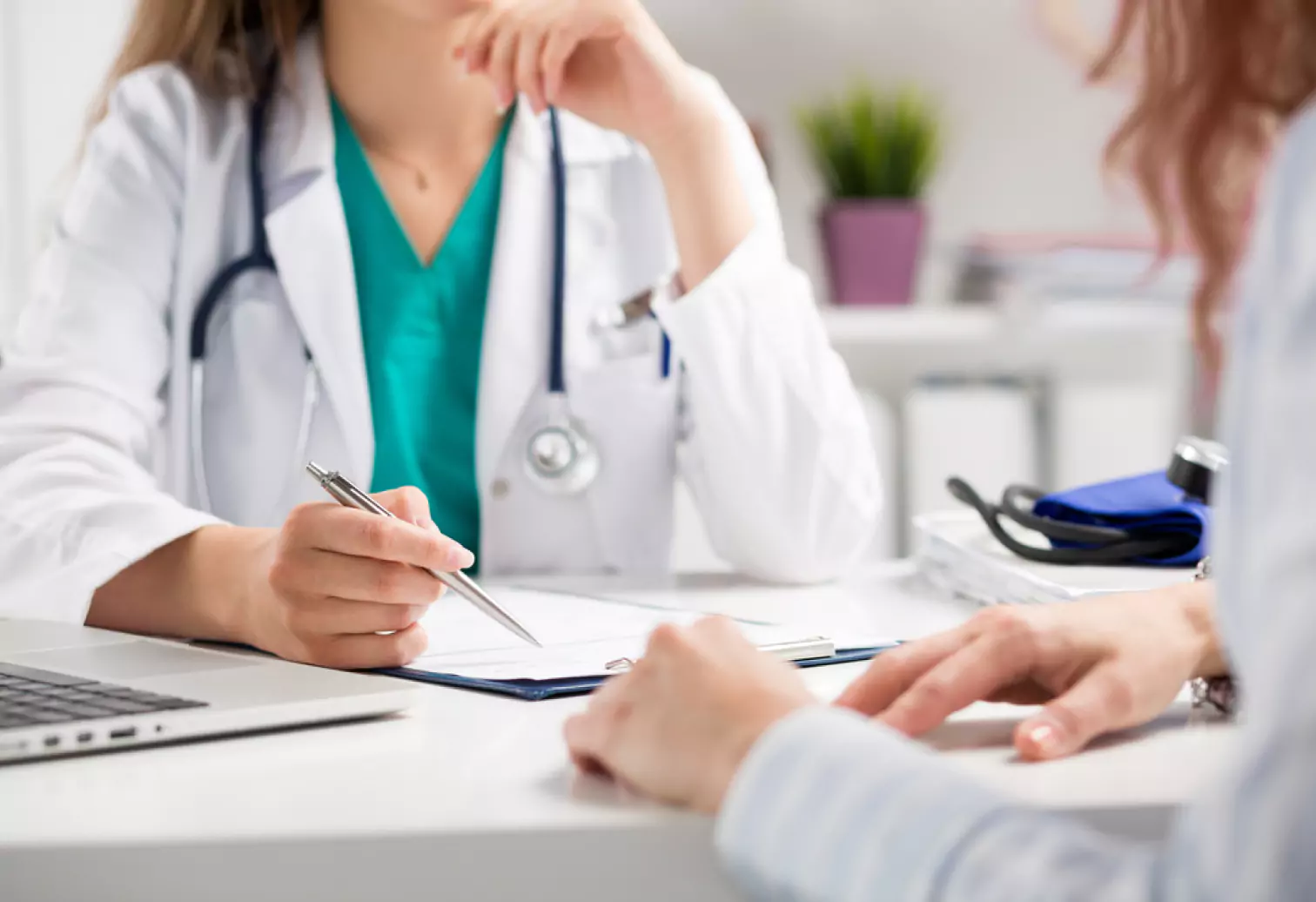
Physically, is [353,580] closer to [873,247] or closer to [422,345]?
[422,345]

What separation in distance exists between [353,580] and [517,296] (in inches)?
24.2

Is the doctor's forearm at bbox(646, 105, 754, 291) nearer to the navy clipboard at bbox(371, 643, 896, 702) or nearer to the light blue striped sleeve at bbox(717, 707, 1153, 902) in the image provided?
the navy clipboard at bbox(371, 643, 896, 702)

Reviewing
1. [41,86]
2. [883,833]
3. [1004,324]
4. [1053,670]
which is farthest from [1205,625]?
[41,86]

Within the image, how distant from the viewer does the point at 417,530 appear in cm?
74

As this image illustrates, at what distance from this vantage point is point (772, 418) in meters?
1.18

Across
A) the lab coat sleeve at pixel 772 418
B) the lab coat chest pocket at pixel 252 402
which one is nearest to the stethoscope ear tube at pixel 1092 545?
the lab coat sleeve at pixel 772 418

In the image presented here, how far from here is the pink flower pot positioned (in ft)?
7.18

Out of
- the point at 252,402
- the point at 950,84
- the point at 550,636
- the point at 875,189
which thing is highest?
the point at 950,84

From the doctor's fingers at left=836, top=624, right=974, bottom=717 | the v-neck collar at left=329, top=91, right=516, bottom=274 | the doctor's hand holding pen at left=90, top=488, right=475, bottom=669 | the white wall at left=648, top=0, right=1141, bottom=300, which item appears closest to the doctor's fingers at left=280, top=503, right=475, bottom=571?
the doctor's hand holding pen at left=90, top=488, right=475, bottom=669

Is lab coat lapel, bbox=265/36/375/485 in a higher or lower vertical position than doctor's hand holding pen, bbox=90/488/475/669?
higher

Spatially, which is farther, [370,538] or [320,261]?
[320,261]

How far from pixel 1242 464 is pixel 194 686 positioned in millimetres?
482

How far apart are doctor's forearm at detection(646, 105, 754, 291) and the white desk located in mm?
659

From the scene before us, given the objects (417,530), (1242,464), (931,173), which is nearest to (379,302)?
(417,530)
